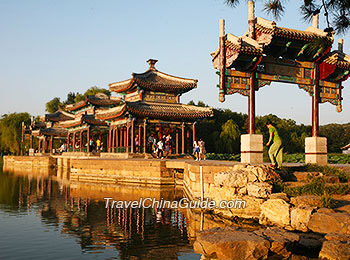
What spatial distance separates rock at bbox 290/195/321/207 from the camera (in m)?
10.0

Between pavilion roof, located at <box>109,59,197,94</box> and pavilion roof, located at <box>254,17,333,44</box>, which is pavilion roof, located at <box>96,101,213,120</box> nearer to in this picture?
pavilion roof, located at <box>109,59,197,94</box>

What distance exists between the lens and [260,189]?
11.4 meters

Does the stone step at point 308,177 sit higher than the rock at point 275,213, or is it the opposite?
the stone step at point 308,177

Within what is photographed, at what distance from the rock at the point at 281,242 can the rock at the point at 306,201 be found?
2.08 metres

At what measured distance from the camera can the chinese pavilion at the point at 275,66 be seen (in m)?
14.0

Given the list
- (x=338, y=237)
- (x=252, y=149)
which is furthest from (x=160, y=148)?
(x=338, y=237)

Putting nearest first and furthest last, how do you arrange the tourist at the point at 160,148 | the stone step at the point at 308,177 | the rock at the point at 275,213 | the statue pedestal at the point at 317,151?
the rock at the point at 275,213
the stone step at the point at 308,177
the statue pedestal at the point at 317,151
the tourist at the point at 160,148

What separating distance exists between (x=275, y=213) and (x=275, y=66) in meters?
6.97

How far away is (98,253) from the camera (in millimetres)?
9430

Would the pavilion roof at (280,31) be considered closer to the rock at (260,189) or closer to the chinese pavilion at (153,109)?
the rock at (260,189)

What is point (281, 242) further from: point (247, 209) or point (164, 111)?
point (164, 111)

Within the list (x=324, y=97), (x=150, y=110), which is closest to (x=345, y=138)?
(x=150, y=110)

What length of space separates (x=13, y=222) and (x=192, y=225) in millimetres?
6553

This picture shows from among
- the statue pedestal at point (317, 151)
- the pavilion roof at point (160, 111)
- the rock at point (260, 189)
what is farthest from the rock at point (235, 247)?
the pavilion roof at point (160, 111)
